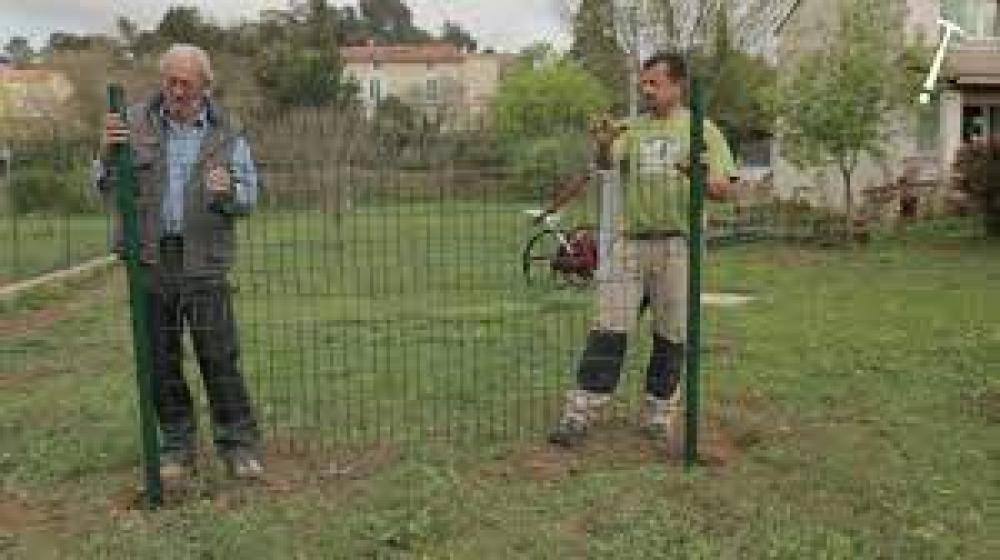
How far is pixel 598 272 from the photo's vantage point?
22.4 ft

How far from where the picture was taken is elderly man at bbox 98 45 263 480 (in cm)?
581

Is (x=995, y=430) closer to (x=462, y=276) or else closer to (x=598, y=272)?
(x=598, y=272)

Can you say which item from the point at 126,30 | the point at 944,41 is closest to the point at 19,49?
the point at 126,30

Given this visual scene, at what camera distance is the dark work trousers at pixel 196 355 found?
590 cm

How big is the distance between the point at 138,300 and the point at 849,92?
17.5 meters

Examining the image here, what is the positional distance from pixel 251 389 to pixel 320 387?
43 cm

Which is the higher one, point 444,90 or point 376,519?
point 444,90

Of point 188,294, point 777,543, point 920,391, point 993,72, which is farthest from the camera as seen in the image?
point 993,72

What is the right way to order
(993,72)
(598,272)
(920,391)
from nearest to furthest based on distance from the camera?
(598,272) < (920,391) < (993,72)

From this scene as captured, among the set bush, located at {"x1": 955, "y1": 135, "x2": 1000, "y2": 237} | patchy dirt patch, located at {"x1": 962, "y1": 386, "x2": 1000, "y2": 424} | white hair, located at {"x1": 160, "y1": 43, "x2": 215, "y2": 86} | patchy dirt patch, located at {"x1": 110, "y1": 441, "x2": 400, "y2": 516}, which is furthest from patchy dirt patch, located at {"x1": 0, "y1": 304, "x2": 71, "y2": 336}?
bush, located at {"x1": 955, "y1": 135, "x2": 1000, "y2": 237}

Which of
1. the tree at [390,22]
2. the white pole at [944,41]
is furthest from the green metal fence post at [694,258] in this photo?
the tree at [390,22]

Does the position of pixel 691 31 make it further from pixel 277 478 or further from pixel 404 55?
pixel 404 55

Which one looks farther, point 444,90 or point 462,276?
point 462,276

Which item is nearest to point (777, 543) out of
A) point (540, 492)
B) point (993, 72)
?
point (540, 492)
